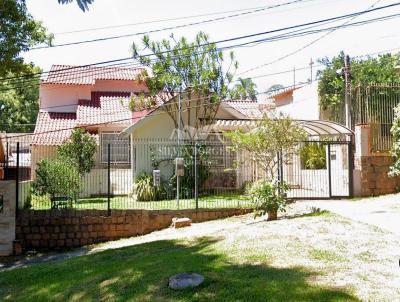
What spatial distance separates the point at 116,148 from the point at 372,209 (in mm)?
13021

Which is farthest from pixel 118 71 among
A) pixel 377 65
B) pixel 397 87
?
pixel 397 87

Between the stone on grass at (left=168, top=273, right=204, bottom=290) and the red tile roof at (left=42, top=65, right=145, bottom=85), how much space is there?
775 inches

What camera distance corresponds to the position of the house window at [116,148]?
2125cm

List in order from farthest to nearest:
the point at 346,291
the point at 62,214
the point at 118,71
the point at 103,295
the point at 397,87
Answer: the point at 118,71 < the point at 397,87 < the point at 62,214 < the point at 103,295 < the point at 346,291

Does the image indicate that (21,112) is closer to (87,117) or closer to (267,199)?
(87,117)

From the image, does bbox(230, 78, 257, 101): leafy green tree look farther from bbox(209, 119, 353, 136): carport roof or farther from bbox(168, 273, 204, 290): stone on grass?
bbox(168, 273, 204, 290): stone on grass

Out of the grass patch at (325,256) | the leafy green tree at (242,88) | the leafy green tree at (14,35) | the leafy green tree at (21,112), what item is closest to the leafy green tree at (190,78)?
the leafy green tree at (242,88)

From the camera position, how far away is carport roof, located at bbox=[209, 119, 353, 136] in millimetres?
16031

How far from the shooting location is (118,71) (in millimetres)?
27781

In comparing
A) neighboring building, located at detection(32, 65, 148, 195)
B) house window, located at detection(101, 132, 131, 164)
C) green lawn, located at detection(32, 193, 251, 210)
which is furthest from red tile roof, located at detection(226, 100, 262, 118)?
green lawn, located at detection(32, 193, 251, 210)

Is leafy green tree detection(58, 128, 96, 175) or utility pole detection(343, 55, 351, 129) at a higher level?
utility pole detection(343, 55, 351, 129)

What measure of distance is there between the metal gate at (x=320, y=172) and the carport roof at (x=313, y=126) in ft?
1.80

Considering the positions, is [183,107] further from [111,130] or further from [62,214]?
[62,214]

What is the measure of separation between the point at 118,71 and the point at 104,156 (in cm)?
793
